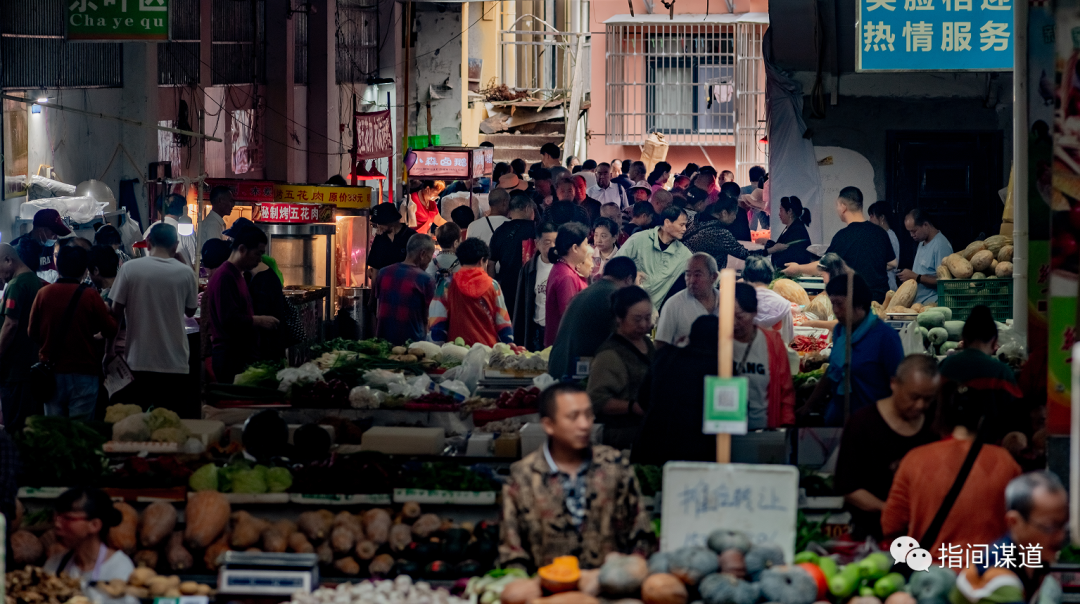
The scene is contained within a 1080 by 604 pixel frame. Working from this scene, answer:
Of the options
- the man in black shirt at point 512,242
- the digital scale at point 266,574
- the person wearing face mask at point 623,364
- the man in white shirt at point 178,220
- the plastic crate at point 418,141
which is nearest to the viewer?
the digital scale at point 266,574

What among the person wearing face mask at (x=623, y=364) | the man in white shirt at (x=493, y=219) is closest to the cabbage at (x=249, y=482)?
the person wearing face mask at (x=623, y=364)

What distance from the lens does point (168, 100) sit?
55.2 ft

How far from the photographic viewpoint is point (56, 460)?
738 centimetres

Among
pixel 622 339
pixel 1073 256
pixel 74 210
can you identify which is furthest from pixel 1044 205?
pixel 74 210

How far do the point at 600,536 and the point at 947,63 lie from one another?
9.13 metres

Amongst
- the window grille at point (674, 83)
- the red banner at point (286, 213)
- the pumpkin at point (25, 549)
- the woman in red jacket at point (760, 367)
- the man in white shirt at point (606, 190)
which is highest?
the window grille at point (674, 83)

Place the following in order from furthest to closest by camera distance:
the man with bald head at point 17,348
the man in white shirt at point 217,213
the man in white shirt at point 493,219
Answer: the man in white shirt at point 217,213 → the man in white shirt at point 493,219 → the man with bald head at point 17,348

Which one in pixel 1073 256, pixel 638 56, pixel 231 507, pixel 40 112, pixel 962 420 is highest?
pixel 638 56

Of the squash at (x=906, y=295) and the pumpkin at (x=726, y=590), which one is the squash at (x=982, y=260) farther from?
the pumpkin at (x=726, y=590)

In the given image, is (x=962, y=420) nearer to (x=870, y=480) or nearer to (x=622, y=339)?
(x=870, y=480)

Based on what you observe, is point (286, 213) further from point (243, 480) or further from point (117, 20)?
point (243, 480)

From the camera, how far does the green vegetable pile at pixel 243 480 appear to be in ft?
23.3

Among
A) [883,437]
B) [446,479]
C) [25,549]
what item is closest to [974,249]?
[883,437]

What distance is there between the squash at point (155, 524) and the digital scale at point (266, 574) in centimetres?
66
